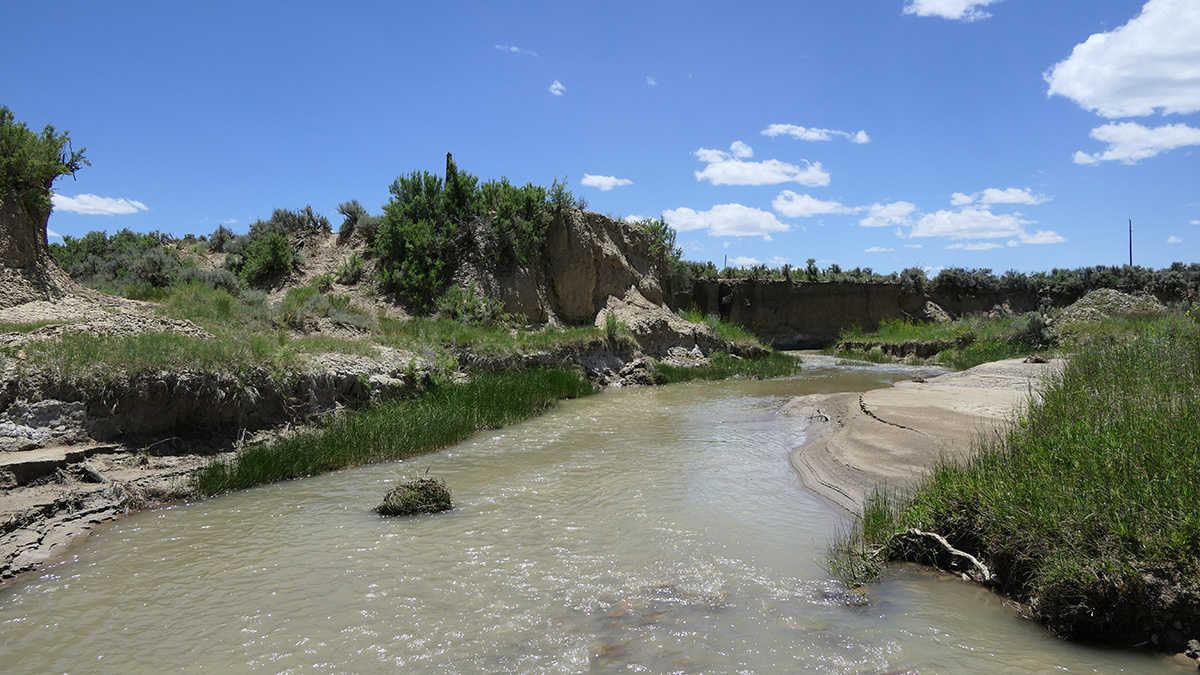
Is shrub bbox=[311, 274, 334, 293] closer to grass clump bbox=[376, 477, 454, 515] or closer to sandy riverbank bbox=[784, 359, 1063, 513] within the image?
grass clump bbox=[376, 477, 454, 515]

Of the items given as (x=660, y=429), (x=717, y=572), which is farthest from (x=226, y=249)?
(x=717, y=572)

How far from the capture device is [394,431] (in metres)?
10.2

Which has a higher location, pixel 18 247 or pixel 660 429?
pixel 18 247

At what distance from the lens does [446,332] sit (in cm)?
1630

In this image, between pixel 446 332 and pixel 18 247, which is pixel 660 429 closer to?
pixel 446 332

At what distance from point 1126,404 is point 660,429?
7.67 meters

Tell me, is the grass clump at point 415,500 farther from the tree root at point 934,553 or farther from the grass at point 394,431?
the tree root at point 934,553

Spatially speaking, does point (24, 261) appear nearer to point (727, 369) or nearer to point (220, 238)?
point (220, 238)

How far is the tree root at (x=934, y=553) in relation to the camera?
4808 millimetres

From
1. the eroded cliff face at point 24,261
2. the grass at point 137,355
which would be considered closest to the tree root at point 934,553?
the grass at point 137,355

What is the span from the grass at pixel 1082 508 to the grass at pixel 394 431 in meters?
7.00

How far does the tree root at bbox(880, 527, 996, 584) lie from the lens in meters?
4.81

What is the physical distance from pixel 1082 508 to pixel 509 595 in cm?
419

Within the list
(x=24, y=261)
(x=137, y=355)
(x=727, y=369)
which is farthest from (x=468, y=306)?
(x=137, y=355)
